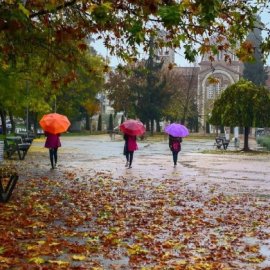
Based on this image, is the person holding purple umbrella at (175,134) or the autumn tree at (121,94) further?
the autumn tree at (121,94)

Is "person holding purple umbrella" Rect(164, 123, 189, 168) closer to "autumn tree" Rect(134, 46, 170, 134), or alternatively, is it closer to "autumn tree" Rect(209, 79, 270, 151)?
"autumn tree" Rect(209, 79, 270, 151)

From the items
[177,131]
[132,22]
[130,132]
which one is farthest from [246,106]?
[132,22]

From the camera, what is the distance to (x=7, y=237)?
731 cm

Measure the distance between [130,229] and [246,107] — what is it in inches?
1205

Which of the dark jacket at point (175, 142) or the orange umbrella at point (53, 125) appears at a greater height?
the orange umbrella at point (53, 125)

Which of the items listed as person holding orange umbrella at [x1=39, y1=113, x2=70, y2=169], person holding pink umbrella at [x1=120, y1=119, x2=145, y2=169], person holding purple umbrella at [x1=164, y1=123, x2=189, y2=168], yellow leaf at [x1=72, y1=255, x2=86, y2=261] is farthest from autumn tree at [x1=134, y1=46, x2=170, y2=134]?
yellow leaf at [x1=72, y1=255, x2=86, y2=261]

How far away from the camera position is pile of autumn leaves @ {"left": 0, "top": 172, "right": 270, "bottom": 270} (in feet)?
20.8

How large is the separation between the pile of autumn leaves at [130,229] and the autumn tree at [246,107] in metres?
25.1

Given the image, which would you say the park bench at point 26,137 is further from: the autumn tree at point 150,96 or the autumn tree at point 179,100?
the autumn tree at point 179,100

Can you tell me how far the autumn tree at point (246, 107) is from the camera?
3759 cm

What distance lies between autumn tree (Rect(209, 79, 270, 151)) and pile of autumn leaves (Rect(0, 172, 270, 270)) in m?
25.1

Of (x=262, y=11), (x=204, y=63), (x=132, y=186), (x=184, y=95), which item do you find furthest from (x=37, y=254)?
(x=204, y=63)

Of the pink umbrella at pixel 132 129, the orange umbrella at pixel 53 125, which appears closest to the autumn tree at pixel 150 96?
the pink umbrella at pixel 132 129

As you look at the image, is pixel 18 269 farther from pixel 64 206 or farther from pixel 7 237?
pixel 64 206
